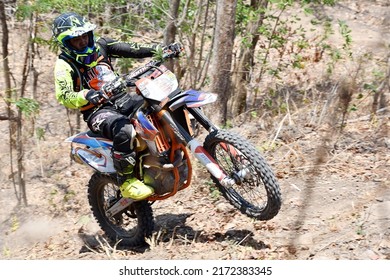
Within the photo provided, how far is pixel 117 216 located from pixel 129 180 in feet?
2.85

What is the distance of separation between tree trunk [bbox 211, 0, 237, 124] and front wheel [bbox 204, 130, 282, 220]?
2401 millimetres

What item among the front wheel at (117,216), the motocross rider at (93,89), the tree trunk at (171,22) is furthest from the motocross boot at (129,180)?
the tree trunk at (171,22)

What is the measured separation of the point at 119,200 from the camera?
6332mm

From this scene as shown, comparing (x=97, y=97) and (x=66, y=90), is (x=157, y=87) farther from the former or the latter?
(x=66, y=90)

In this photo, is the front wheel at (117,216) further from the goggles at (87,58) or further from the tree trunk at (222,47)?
the tree trunk at (222,47)

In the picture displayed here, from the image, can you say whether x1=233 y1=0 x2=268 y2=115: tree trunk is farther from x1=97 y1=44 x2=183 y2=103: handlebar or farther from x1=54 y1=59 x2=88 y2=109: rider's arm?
x1=54 y1=59 x2=88 y2=109: rider's arm

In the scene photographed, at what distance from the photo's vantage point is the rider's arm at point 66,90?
217 inches

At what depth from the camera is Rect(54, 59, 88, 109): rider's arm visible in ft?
18.1

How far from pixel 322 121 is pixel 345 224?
7.73 feet

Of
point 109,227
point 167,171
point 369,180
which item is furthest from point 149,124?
point 369,180

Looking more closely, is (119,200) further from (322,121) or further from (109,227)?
(322,121)

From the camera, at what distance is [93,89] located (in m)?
5.79

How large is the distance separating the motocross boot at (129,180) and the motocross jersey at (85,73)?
0.64m

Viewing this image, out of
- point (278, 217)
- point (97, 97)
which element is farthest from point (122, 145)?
point (278, 217)
